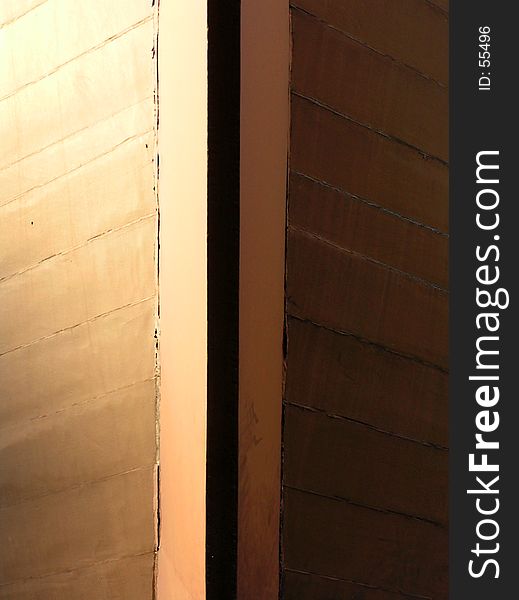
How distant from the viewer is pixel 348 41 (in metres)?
1.81

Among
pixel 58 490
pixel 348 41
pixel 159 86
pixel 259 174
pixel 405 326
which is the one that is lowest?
pixel 58 490

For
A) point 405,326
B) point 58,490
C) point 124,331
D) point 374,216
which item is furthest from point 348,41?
point 58,490

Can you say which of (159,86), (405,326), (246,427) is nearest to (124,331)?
(246,427)

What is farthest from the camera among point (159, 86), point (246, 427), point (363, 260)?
point (363, 260)

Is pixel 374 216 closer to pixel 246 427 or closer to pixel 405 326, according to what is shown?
pixel 405 326

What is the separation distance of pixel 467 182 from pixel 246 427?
72cm

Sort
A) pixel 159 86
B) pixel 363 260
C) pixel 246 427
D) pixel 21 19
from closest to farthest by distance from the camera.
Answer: pixel 246 427
pixel 159 86
pixel 363 260
pixel 21 19

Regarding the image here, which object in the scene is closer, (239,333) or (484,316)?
(239,333)

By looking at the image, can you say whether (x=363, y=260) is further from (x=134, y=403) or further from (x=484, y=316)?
(x=134, y=403)

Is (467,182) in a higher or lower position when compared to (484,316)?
higher

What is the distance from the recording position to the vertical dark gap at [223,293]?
152 centimetres

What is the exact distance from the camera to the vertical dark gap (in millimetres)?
1518

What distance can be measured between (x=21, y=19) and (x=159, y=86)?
0.41 meters

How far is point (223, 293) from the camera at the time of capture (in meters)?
1.57
